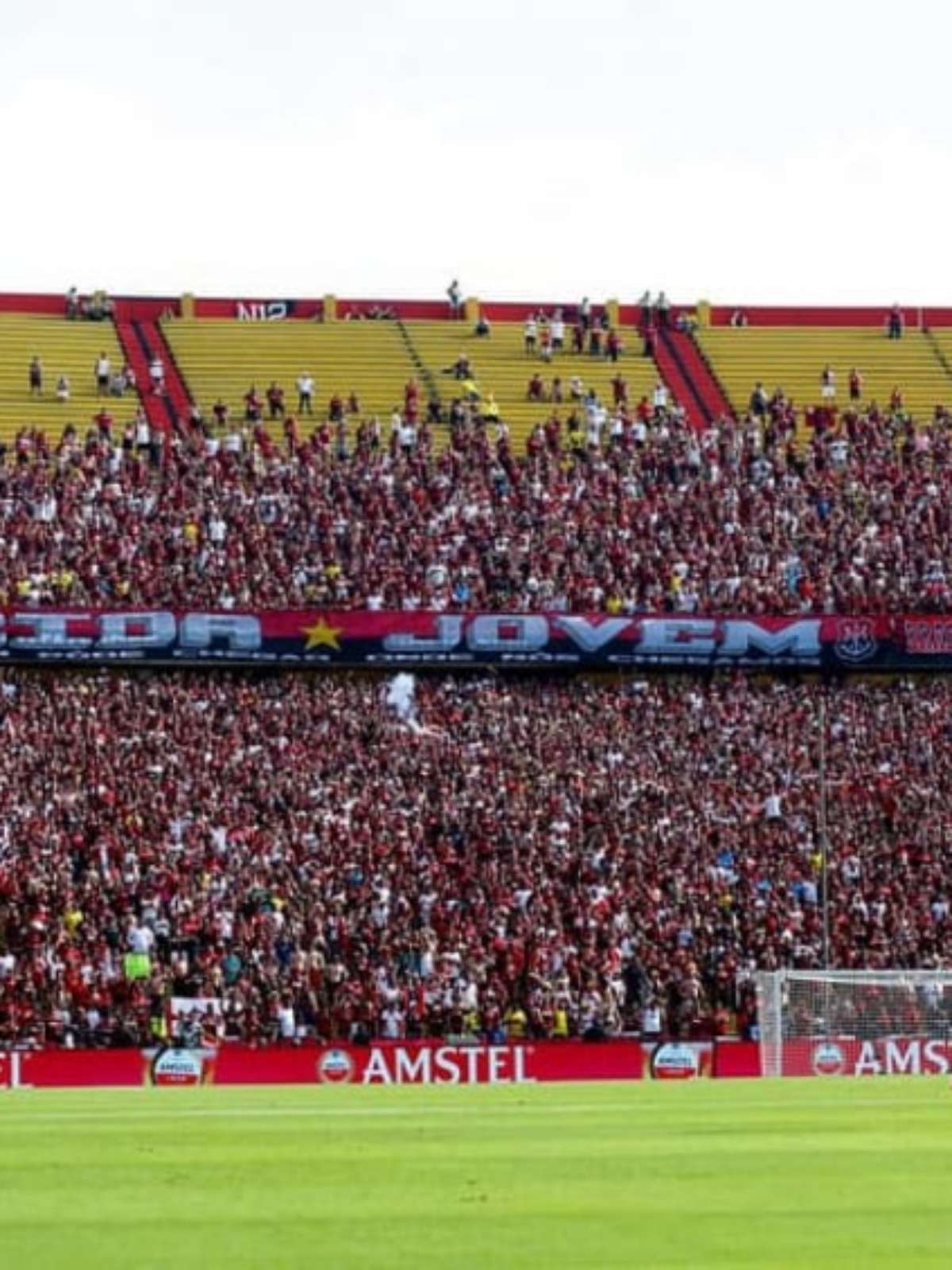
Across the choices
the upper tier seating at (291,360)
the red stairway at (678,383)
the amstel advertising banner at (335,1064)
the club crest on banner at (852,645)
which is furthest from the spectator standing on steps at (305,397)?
the amstel advertising banner at (335,1064)

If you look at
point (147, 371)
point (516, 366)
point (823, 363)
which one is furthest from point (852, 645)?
point (147, 371)

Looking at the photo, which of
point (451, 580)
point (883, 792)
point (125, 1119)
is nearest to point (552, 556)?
point (451, 580)

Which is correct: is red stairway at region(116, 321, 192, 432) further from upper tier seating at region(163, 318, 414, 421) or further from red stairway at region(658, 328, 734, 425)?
red stairway at region(658, 328, 734, 425)

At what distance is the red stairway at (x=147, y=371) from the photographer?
71.2 meters

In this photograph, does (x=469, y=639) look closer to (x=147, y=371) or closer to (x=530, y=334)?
(x=147, y=371)

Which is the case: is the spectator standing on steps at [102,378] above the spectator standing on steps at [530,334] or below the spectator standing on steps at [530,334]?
below

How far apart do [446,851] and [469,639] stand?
9.99m

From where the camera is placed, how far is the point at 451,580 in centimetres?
6016

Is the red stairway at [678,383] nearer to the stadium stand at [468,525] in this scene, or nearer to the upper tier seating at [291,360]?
the stadium stand at [468,525]

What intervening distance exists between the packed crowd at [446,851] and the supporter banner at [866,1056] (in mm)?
5093

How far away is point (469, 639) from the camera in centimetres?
5916

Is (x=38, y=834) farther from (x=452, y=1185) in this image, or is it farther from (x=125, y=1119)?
(x=452, y=1185)

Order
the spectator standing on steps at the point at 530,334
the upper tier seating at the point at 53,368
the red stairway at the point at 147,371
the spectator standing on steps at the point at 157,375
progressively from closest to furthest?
the upper tier seating at the point at 53,368
the red stairway at the point at 147,371
the spectator standing on steps at the point at 157,375
the spectator standing on steps at the point at 530,334

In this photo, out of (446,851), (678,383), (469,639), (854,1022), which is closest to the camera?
(854,1022)
